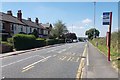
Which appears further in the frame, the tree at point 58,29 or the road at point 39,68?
the tree at point 58,29

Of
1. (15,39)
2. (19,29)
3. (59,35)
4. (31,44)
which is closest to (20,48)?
(15,39)

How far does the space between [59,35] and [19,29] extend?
3649cm

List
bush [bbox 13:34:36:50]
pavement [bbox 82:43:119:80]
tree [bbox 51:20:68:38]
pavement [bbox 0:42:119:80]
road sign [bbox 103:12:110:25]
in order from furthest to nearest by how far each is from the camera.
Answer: tree [bbox 51:20:68:38]
bush [bbox 13:34:36:50]
road sign [bbox 103:12:110:25]
pavement [bbox 0:42:119:80]
pavement [bbox 82:43:119:80]

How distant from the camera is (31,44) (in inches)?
1767

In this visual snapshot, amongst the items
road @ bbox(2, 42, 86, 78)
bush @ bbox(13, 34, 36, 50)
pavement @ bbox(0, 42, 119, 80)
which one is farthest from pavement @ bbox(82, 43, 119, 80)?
bush @ bbox(13, 34, 36, 50)

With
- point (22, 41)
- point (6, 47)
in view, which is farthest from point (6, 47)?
point (22, 41)

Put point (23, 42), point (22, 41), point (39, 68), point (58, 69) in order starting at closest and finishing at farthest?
point (58, 69)
point (39, 68)
point (22, 41)
point (23, 42)

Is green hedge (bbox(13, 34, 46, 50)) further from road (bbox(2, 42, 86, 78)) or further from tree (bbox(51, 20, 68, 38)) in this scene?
tree (bbox(51, 20, 68, 38))

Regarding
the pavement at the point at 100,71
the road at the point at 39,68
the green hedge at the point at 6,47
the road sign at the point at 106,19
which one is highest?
the road sign at the point at 106,19

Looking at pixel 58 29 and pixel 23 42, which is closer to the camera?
pixel 23 42

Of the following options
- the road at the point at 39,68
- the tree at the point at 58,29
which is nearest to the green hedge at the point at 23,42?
the road at the point at 39,68

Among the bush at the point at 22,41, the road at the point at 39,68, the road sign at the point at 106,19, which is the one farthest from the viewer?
the bush at the point at 22,41

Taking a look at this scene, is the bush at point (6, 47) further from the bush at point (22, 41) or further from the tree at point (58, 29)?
the tree at point (58, 29)

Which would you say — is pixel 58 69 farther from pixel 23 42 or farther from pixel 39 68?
pixel 23 42
